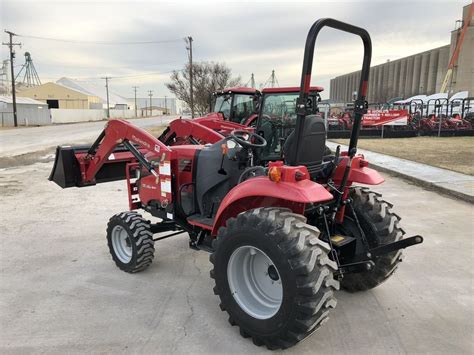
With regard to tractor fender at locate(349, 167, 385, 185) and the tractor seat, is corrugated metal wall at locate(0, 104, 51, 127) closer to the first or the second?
tractor fender at locate(349, 167, 385, 185)

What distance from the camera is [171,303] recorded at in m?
3.85

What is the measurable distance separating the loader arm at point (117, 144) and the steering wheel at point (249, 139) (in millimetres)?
795

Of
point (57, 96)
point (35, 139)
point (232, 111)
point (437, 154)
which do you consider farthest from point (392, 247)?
point (57, 96)

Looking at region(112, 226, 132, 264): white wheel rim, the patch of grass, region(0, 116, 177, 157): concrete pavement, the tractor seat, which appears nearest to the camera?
the tractor seat

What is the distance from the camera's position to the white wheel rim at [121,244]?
4.69m

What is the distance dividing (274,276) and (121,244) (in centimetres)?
228

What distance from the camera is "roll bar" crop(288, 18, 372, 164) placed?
2828 millimetres

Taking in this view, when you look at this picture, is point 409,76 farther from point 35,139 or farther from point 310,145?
point 310,145

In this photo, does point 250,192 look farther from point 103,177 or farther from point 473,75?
point 473,75

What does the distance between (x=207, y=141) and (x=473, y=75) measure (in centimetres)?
6742

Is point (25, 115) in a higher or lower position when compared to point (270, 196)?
lower

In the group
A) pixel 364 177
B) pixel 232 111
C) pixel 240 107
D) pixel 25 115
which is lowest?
pixel 25 115

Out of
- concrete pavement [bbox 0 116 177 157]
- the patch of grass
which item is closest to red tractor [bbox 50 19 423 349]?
A: the patch of grass

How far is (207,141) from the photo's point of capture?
625 cm
